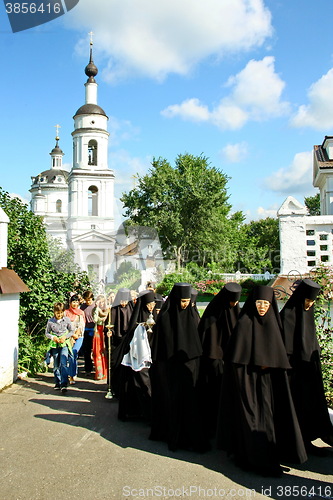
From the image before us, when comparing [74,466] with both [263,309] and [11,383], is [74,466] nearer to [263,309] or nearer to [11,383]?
[263,309]

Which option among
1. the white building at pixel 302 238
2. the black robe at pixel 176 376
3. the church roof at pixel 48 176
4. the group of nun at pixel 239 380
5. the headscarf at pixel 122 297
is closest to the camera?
the group of nun at pixel 239 380

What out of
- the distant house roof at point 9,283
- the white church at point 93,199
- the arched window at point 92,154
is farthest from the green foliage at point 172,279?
the arched window at point 92,154

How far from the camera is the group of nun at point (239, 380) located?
449 cm

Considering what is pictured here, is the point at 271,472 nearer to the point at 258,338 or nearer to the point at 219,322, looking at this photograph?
the point at 258,338

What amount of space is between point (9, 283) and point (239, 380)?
192 inches

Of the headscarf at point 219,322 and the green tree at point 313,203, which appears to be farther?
the green tree at point 313,203

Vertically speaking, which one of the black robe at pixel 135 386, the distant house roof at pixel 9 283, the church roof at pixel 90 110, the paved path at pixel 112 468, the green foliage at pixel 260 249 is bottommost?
the paved path at pixel 112 468

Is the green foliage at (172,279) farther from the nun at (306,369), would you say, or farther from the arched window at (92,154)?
the nun at (306,369)

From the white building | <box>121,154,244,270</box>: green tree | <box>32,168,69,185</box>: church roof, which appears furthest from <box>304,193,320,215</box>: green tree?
the white building

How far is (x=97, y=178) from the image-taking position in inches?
1634

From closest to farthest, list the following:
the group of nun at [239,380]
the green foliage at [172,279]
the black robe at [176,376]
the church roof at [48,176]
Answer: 1. the group of nun at [239,380]
2. the black robe at [176,376]
3. the green foliage at [172,279]
4. the church roof at [48,176]

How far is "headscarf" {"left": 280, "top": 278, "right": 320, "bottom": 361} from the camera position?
195 inches

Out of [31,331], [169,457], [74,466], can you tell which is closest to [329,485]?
[169,457]

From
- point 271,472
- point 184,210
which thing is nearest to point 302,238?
point 271,472
